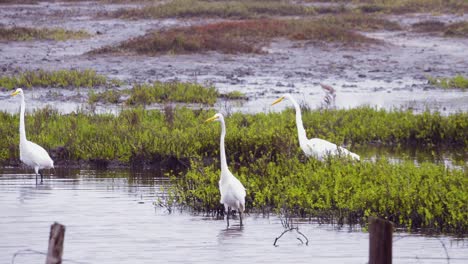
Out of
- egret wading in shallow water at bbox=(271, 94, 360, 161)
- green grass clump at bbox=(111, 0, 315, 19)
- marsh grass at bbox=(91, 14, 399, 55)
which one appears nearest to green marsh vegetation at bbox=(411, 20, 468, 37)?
marsh grass at bbox=(91, 14, 399, 55)

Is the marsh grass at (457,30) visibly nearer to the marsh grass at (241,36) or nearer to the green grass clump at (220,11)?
the marsh grass at (241,36)

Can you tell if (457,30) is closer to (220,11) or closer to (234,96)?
(220,11)

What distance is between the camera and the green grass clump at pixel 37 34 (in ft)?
118

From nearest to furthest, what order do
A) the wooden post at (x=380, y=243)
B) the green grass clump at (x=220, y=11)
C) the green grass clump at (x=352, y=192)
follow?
the wooden post at (x=380, y=243) < the green grass clump at (x=352, y=192) < the green grass clump at (x=220, y=11)

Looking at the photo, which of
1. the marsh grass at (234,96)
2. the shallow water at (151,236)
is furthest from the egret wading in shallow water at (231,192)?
the marsh grass at (234,96)

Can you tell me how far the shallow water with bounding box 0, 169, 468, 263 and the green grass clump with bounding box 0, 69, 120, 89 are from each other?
11.8m

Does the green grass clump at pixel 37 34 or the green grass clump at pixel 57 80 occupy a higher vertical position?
the green grass clump at pixel 37 34

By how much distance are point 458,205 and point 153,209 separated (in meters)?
3.98

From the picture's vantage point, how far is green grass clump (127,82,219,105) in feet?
72.1

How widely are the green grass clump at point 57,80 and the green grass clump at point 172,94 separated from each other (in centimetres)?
270

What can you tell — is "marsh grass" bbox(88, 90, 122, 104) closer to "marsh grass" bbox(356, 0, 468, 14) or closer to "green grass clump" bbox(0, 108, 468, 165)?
"green grass clump" bbox(0, 108, 468, 165)

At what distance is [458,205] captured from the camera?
10.1 metres

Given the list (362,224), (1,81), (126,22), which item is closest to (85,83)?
(1,81)

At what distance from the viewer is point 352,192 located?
11.2m
